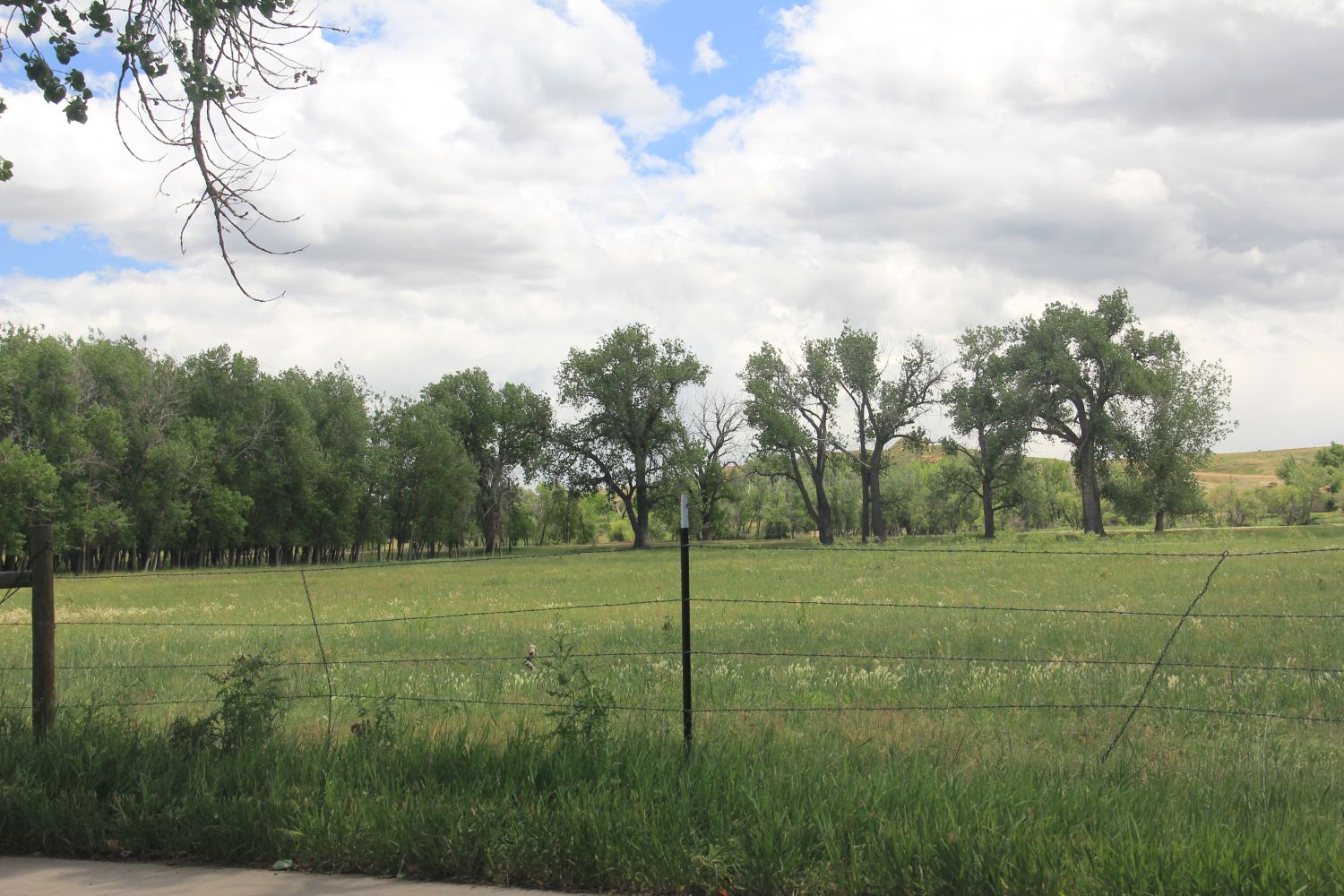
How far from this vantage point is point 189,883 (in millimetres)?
5094

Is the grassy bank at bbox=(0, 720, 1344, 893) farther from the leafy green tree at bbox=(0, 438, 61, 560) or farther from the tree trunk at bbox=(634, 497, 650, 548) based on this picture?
the tree trunk at bbox=(634, 497, 650, 548)

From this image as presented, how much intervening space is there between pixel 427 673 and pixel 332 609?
13.5m

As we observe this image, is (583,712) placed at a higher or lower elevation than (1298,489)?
lower

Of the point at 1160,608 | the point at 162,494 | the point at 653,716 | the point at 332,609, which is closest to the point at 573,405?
the point at 162,494

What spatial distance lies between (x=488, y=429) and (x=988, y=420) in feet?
173

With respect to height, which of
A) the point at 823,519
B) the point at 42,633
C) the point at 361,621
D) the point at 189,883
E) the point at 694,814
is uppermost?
the point at 42,633

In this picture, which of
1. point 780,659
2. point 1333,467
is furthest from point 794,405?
point 1333,467

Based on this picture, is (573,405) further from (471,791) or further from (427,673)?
(471,791)

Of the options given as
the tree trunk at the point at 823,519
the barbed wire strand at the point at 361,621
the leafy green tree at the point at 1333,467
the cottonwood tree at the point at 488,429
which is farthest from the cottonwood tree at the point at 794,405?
the leafy green tree at the point at 1333,467

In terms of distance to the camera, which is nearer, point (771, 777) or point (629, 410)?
point (771, 777)

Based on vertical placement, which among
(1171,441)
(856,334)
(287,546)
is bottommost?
(287,546)

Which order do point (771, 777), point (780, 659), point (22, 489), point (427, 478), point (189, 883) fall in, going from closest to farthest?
point (189, 883), point (771, 777), point (780, 659), point (22, 489), point (427, 478)

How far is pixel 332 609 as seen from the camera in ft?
78.2

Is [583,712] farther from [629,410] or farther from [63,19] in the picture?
[629,410]
